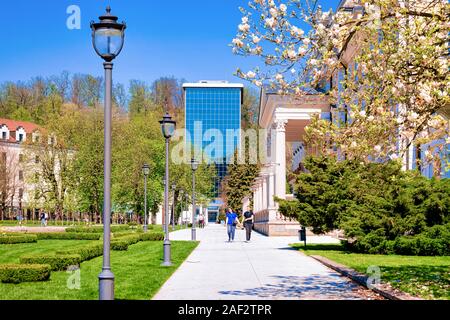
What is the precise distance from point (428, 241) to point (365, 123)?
1118 cm

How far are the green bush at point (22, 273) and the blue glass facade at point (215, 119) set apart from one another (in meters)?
121

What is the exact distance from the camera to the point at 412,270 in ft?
51.6

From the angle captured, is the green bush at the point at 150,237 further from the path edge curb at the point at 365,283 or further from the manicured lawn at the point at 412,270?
the path edge curb at the point at 365,283

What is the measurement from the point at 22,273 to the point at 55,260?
272 centimetres

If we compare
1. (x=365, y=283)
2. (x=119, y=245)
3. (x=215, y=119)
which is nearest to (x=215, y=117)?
(x=215, y=119)

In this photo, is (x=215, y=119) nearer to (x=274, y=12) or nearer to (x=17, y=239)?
(x=17, y=239)

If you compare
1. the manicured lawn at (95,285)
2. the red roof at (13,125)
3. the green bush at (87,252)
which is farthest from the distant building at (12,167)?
the manicured lawn at (95,285)

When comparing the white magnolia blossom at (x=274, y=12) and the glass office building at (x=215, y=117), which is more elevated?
the glass office building at (x=215, y=117)

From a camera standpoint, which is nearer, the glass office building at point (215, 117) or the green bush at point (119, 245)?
the green bush at point (119, 245)

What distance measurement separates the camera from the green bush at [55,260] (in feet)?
53.2

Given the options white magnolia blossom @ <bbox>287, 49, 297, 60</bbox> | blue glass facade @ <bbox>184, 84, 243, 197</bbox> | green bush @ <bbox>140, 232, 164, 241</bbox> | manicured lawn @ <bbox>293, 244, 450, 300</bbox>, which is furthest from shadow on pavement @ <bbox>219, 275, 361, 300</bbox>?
blue glass facade @ <bbox>184, 84, 243, 197</bbox>

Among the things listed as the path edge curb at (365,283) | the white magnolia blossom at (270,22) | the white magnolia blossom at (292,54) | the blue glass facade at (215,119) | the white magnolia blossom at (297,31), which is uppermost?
the blue glass facade at (215,119)

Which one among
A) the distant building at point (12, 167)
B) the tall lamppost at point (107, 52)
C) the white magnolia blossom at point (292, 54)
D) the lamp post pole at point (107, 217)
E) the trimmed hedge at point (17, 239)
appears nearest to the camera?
the lamp post pole at point (107, 217)

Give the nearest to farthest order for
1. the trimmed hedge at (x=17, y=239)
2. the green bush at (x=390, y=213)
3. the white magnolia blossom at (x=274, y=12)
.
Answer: the white magnolia blossom at (x=274, y=12)
the green bush at (x=390, y=213)
the trimmed hedge at (x=17, y=239)
